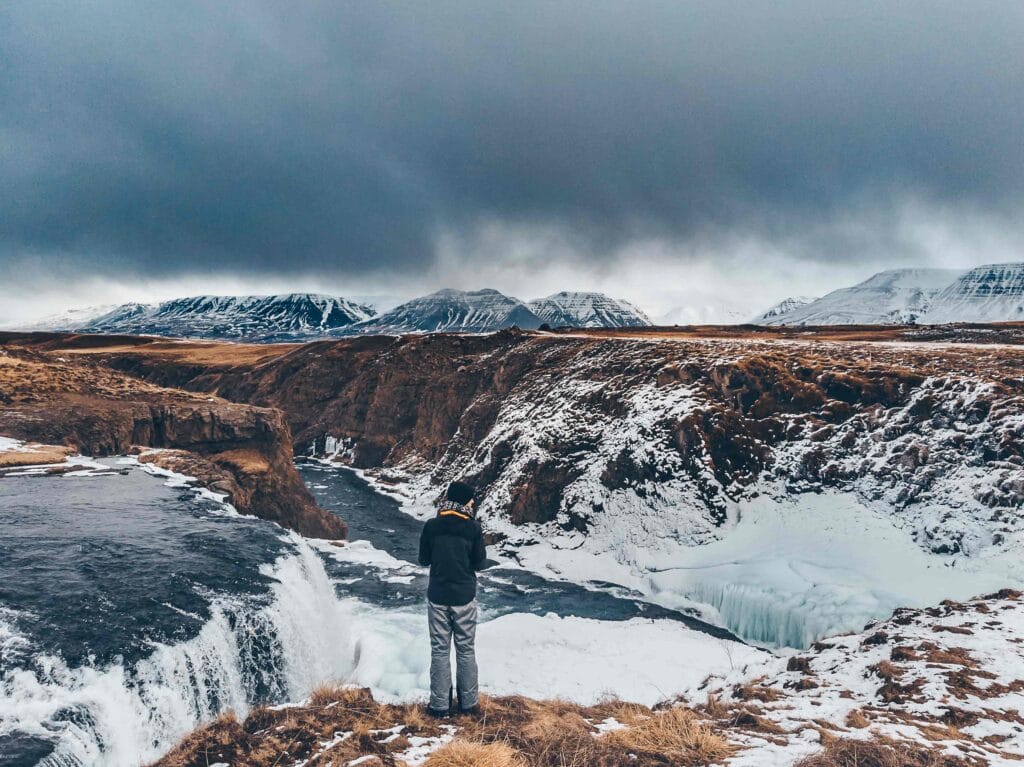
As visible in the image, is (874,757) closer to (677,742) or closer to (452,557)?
(677,742)

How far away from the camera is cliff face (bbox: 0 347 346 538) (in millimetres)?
26906

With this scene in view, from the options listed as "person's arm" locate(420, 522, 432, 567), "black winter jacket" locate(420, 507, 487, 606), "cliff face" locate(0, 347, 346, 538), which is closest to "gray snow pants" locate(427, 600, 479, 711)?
"black winter jacket" locate(420, 507, 487, 606)

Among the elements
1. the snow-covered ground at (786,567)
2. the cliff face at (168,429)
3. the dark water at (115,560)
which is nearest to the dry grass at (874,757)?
the dark water at (115,560)

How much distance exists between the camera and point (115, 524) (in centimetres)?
1744

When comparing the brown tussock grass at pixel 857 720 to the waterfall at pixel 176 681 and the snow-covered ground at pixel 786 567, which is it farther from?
the snow-covered ground at pixel 786 567

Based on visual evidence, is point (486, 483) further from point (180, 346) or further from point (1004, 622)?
point (180, 346)

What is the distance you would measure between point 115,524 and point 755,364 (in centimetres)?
3463

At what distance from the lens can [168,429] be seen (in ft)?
101

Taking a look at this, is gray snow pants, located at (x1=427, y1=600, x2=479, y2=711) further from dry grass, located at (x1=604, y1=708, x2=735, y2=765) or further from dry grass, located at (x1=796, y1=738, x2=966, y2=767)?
dry grass, located at (x1=796, y1=738, x2=966, y2=767)

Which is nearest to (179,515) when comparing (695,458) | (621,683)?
(621,683)

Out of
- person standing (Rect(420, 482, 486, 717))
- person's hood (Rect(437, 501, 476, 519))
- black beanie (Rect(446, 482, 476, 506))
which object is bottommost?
person standing (Rect(420, 482, 486, 717))

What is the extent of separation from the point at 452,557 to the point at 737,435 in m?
26.9

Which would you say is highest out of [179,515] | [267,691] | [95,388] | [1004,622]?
[95,388]

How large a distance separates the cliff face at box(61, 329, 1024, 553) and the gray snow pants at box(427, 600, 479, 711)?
22.2 metres
